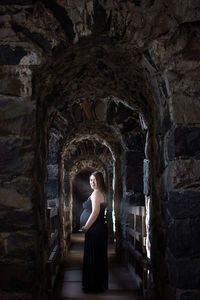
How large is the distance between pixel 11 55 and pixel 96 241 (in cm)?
265

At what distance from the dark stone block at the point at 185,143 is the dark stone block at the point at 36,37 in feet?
3.45

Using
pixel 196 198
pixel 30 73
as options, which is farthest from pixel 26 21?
pixel 196 198

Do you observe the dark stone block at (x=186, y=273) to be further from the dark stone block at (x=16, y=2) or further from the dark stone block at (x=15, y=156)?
the dark stone block at (x=16, y=2)

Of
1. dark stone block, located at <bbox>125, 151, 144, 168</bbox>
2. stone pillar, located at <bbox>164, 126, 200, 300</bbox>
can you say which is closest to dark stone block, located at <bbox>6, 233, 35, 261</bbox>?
stone pillar, located at <bbox>164, 126, 200, 300</bbox>

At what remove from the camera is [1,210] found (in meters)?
→ 2.04

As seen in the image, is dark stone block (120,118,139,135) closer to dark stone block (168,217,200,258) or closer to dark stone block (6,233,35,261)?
dark stone block (168,217,200,258)

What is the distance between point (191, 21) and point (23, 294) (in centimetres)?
211

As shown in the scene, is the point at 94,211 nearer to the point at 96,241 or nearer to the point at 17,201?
the point at 96,241

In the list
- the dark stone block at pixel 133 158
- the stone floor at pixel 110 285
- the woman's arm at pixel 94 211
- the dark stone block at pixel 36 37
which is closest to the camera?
the dark stone block at pixel 36 37

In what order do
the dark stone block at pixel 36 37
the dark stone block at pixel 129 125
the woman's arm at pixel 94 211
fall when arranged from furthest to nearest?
the dark stone block at pixel 129 125 → the woman's arm at pixel 94 211 → the dark stone block at pixel 36 37

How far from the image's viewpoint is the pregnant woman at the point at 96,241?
382 centimetres

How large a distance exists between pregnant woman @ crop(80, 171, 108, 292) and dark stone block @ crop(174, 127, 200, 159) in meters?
1.98

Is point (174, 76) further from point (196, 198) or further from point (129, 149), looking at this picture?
point (129, 149)

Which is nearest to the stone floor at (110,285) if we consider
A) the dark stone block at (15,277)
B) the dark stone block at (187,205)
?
the dark stone block at (15,277)
